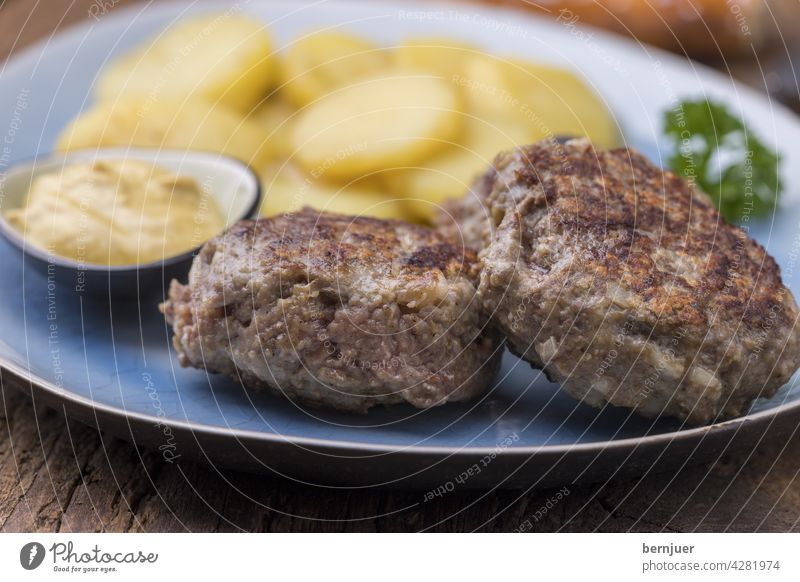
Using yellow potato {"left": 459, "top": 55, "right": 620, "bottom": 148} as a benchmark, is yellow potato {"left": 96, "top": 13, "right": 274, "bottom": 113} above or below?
below

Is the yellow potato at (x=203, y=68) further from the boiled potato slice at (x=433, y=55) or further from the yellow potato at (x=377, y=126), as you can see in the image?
the boiled potato slice at (x=433, y=55)

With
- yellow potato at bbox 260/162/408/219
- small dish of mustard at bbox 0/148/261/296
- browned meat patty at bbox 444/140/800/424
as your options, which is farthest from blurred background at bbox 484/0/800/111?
browned meat patty at bbox 444/140/800/424

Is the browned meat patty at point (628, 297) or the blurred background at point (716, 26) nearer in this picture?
the browned meat patty at point (628, 297)

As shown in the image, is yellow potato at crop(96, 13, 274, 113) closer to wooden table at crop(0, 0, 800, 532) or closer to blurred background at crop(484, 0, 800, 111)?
wooden table at crop(0, 0, 800, 532)

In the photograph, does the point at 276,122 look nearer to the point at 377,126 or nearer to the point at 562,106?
the point at 377,126

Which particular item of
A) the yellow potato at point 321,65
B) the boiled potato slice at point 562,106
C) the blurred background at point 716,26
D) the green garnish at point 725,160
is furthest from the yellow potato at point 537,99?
the blurred background at point 716,26
